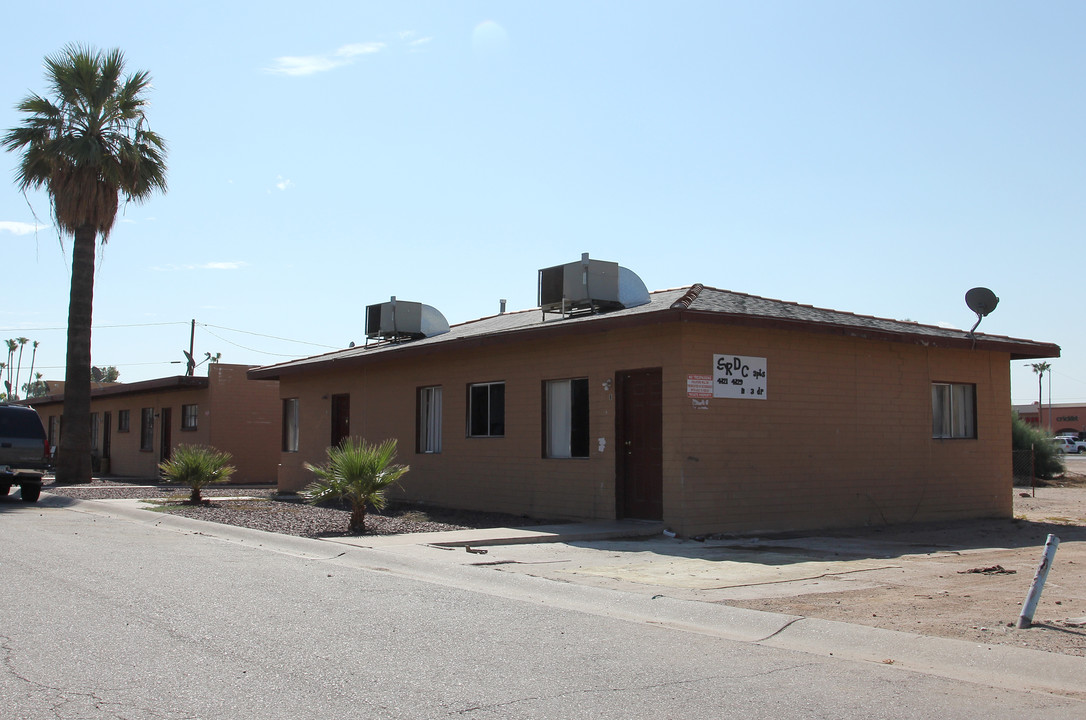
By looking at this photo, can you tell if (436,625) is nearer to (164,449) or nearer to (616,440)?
(616,440)

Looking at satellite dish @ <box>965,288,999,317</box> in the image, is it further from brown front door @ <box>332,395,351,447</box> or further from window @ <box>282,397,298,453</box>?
window @ <box>282,397,298,453</box>

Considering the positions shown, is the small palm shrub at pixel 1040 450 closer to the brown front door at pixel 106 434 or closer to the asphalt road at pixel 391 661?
the asphalt road at pixel 391 661

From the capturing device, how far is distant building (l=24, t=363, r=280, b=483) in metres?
31.0

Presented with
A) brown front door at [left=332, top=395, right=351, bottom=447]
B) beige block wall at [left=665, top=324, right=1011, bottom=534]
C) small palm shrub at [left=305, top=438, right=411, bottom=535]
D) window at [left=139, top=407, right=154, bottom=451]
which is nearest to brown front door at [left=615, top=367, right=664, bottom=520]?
beige block wall at [left=665, top=324, right=1011, bottom=534]

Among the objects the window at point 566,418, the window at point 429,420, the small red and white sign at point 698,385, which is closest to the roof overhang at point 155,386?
the window at point 429,420

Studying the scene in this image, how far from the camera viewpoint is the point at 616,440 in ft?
50.6

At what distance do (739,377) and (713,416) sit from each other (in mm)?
809

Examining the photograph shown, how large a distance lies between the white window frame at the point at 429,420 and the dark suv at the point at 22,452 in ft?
26.8

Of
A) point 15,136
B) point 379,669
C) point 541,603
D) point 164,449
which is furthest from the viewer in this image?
point 164,449

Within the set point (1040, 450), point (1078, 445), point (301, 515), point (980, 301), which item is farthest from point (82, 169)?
point (1078, 445)

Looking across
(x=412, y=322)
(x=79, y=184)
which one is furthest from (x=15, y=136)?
(x=412, y=322)

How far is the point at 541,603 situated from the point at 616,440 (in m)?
6.73

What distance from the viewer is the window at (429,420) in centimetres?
2005

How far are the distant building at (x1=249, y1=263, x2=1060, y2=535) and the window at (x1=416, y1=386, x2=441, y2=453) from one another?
45mm
